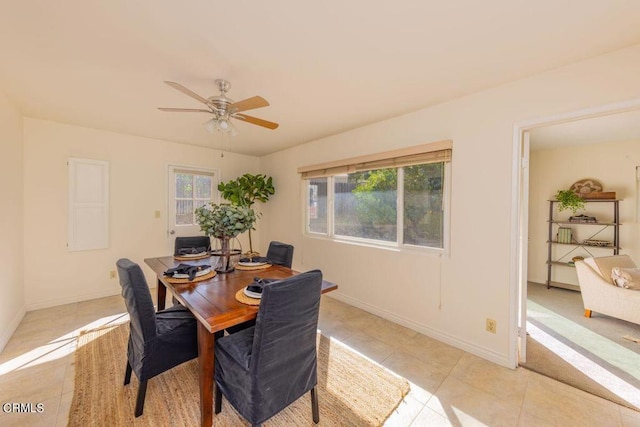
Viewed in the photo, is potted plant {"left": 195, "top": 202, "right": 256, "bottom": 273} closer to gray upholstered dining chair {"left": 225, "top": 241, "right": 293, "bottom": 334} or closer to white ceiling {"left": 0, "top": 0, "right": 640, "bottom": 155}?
gray upholstered dining chair {"left": 225, "top": 241, "right": 293, "bottom": 334}

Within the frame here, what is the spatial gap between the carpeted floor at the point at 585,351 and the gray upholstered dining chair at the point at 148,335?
106 inches

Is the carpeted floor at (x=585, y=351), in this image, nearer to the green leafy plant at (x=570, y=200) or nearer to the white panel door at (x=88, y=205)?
the green leafy plant at (x=570, y=200)

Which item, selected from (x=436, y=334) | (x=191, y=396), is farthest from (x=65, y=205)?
(x=436, y=334)

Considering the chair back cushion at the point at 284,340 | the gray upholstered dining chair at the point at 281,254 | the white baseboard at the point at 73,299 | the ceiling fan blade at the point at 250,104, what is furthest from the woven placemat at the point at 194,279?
the white baseboard at the point at 73,299

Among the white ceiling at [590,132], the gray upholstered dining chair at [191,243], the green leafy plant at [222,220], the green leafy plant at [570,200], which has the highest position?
the white ceiling at [590,132]

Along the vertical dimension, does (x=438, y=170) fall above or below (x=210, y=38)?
below

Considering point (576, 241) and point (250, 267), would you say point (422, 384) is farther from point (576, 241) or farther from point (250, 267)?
point (576, 241)

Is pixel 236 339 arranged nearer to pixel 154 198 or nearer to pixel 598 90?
pixel 598 90

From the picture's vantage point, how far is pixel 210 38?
1.60 metres

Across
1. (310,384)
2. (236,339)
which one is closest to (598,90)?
(310,384)

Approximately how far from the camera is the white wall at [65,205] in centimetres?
318

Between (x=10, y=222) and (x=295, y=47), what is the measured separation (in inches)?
131

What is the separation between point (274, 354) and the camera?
134cm

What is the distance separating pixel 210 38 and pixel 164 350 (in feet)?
6.51
